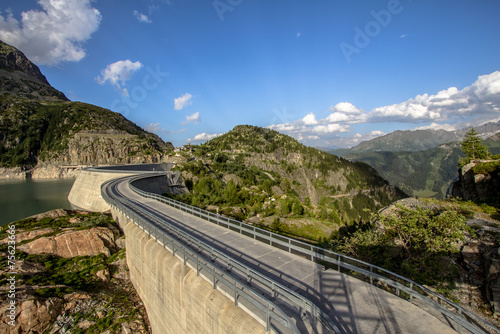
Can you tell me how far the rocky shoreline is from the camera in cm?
1551

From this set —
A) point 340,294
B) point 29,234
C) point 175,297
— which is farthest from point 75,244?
point 340,294

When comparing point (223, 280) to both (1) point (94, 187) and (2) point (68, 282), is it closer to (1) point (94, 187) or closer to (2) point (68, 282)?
(2) point (68, 282)

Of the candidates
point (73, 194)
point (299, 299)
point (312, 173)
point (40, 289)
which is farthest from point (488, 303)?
point (312, 173)

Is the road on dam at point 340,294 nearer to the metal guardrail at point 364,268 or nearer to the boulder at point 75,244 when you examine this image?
the metal guardrail at point 364,268

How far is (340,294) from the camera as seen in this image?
30.9ft

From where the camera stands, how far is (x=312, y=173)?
167 metres

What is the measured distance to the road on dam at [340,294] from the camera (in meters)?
7.66

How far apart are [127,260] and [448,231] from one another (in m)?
27.3

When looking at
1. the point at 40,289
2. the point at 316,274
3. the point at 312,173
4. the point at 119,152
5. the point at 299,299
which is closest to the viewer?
the point at 299,299

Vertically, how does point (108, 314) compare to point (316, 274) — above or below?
below

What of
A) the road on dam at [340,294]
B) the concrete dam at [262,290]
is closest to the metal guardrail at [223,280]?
the concrete dam at [262,290]

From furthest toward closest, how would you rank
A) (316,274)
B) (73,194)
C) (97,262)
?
(73,194), (97,262), (316,274)

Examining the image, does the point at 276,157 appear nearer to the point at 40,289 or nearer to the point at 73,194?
the point at 73,194

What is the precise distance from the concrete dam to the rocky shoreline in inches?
81.8
